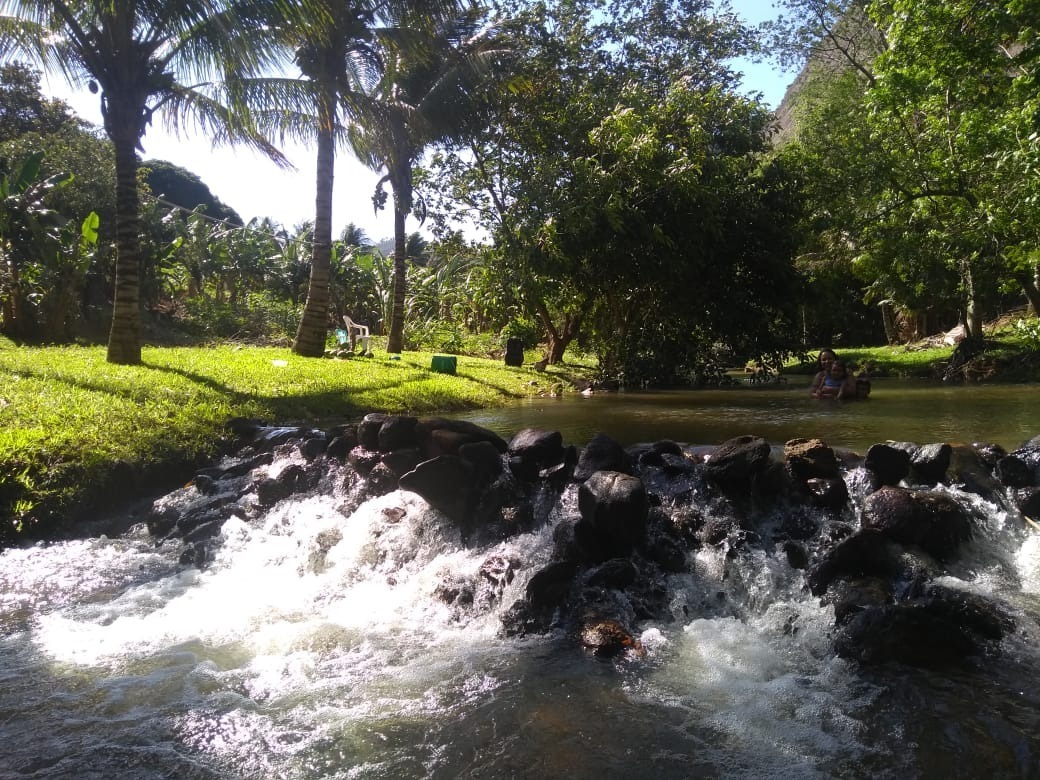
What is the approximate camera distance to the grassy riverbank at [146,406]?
7.30 m

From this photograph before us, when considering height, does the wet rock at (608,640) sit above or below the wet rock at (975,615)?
below

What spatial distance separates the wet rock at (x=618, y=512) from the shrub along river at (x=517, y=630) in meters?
0.04

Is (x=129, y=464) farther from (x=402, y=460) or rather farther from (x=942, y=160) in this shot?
(x=942, y=160)

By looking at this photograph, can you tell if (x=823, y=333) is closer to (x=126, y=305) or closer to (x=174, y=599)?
(x=126, y=305)

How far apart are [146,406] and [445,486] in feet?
16.5

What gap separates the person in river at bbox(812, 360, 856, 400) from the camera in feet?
44.7

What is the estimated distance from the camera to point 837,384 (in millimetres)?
13836

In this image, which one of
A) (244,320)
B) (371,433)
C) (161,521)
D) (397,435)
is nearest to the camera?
(161,521)

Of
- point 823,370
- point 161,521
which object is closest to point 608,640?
point 161,521

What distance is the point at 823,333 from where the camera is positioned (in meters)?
35.9

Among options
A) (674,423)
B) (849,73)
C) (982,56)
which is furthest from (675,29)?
(674,423)

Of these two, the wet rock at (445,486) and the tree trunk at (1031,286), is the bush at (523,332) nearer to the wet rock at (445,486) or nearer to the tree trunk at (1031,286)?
the tree trunk at (1031,286)

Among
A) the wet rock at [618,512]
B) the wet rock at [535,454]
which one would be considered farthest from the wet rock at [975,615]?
the wet rock at [535,454]

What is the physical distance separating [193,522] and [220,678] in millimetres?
3276
